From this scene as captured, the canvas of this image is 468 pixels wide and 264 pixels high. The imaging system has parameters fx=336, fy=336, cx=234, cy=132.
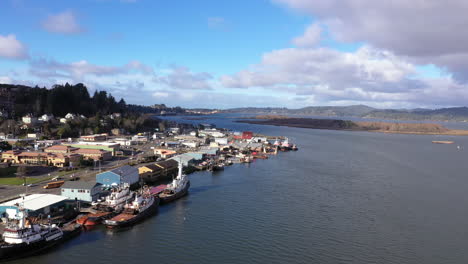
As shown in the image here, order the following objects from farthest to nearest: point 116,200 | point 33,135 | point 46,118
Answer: point 46,118
point 33,135
point 116,200

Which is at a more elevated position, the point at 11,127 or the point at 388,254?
the point at 11,127

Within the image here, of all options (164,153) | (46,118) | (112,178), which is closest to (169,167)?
(164,153)

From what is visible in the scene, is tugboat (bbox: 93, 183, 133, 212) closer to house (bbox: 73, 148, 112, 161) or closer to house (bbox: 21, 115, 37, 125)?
house (bbox: 73, 148, 112, 161)

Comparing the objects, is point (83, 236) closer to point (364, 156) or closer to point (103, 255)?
point (103, 255)

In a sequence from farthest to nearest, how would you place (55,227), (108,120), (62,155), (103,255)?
1. (108,120)
2. (62,155)
3. (55,227)
4. (103,255)

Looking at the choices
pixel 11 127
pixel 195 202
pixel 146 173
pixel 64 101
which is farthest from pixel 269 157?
pixel 64 101

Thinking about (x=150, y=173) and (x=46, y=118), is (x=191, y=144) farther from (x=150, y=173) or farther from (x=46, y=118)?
(x=46, y=118)
